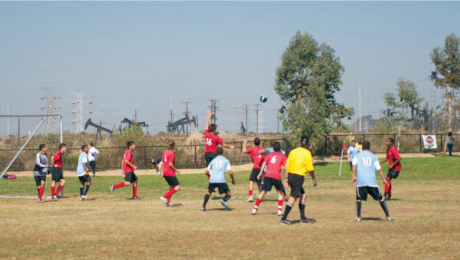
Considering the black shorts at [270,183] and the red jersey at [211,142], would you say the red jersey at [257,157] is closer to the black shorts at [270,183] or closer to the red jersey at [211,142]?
the red jersey at [211,142]

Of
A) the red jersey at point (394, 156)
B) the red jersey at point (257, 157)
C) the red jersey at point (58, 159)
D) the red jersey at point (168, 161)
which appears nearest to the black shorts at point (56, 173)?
the red jersey at point (58, 159)

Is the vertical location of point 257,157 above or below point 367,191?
above

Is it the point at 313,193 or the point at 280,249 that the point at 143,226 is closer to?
the point at 280,249

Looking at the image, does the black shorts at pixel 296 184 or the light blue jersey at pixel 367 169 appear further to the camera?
the light blue jersey at pixel 367 169

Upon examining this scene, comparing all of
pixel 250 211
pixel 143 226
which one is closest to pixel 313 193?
pixel 250 211

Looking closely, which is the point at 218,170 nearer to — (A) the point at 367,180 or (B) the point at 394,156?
(A) the point at 367,180

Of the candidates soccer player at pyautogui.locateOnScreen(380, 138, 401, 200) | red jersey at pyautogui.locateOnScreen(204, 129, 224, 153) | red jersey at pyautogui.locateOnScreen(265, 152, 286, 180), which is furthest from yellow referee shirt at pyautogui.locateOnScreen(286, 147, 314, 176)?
red jersey at pyautogui.locateOnScreen(204, 129, 224, 153)

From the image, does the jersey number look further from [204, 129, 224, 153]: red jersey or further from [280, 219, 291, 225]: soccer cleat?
[204, 129, 224, 153]: red jersey

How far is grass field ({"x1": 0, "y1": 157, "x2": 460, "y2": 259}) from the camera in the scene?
9109mm

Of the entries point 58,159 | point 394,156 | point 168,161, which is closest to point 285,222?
point 168,161

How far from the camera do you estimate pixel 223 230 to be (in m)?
11.6

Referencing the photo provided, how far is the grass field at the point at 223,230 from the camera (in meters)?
9.11

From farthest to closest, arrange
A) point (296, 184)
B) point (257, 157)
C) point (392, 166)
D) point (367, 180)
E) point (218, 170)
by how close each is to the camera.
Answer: point (392, 166) < point (257, 157) < point (218, 170) < point (367, 180) < point (296, 184)

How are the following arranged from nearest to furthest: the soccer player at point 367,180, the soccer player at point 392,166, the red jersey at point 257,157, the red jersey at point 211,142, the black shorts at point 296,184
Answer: the black shorts at point 296,184
the soccer player at point 367,180
the red jersey at point 257,157
the soccer player at point 392,166
the red jersey at point 211,142
